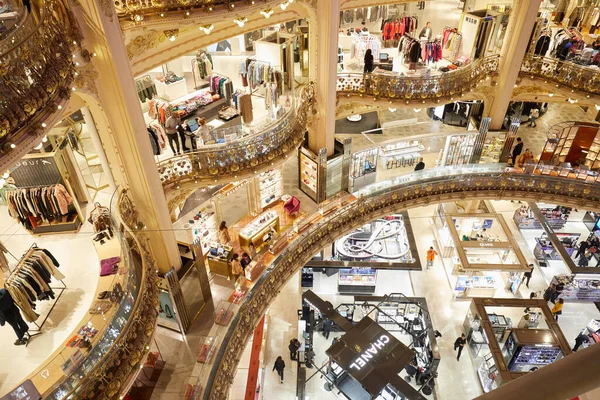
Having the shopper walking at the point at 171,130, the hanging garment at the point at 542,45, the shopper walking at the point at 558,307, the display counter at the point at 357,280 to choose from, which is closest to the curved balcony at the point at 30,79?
the shopper walking at the point at 171,130

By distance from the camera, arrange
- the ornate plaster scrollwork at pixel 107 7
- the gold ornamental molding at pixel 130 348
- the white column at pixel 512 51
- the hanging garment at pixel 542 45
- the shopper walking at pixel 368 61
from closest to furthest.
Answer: the gold ornamental molding at pixel 130 348 < the ornate plaster scrollwork at pixel 107 7 < the white column at pixel 512 51 < the shopper walking at pixel 368 61 < the hanging garment at pixel 542 45

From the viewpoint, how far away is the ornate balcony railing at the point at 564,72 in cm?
1573

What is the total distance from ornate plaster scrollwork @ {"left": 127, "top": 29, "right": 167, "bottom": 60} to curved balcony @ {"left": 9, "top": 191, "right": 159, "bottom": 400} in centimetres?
389

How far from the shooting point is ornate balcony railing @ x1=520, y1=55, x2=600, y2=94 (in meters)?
15.7

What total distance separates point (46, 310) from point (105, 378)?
8.82 feet

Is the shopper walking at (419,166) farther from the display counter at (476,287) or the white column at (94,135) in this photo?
the white column at (94,135)

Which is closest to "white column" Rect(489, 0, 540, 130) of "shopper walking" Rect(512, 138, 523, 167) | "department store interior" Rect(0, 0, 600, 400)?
"department store interior" Rect(0, 0, 600, 400)

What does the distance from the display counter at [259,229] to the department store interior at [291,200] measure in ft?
0.22


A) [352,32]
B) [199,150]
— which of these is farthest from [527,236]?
[199,150]

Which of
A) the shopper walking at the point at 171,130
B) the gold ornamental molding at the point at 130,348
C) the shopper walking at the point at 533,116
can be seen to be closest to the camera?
the gold ornamental molding at the point at 130,348

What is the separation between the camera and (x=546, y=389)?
970 millimetres

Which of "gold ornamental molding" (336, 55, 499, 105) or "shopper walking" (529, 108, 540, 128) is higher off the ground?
"gold ornamental molding" (336, 55, 499, 105)

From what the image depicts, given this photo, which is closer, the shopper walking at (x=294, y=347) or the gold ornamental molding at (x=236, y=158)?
the gold ornamental molding at (x=236, y=158)

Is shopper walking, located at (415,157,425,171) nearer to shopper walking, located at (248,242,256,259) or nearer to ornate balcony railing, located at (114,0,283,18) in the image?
shopper walking, located at (248,242,256,259)
